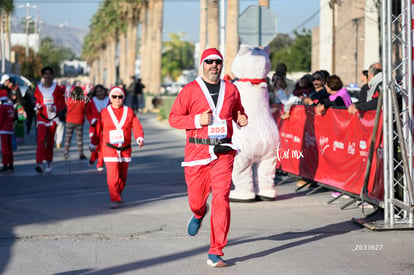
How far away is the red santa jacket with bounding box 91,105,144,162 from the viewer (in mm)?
12203

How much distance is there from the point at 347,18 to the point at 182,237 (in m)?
55.4

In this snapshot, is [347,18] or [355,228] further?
[347,18]

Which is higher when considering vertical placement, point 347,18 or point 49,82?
point 347,18

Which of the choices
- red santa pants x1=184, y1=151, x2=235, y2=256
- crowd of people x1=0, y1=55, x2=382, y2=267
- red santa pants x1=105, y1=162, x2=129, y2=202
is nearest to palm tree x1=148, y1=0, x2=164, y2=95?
crowd of people x1=0, y1=55, x2=382, y2=267

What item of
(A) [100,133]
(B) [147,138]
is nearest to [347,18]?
(B) [147,138]

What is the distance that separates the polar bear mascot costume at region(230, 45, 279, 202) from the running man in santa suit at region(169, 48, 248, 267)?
3.75 metres

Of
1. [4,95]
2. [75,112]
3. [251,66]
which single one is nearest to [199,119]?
[251,66]

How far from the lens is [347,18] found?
63.2 meters

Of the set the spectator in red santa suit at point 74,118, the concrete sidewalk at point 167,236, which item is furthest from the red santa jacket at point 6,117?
the spectator in red santa suit at point 74,118

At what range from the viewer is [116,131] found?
40.2 feet

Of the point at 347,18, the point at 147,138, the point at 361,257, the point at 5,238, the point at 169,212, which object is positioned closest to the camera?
the point at 361,257

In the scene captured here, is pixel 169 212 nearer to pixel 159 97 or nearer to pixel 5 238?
pixel 5 238

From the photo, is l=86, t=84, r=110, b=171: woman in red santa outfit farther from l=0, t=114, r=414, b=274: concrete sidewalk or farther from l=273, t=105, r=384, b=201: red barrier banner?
l=273, t=105, r=384, b=201: red barrier banner

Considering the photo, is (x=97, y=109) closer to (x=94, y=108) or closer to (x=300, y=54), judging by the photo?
(x=94, y=108)
